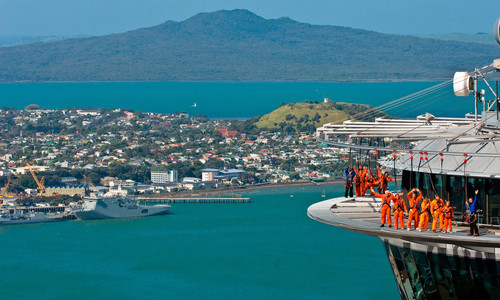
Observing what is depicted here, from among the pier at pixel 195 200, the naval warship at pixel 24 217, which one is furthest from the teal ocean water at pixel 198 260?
the pier at pixel 195 200

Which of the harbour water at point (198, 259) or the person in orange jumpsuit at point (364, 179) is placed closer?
the person in orange jumpsuit at point (364, 179)

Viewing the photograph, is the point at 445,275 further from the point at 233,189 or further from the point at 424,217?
the point at 233,189

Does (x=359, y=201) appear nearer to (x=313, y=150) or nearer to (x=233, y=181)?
(x=233, y=181)

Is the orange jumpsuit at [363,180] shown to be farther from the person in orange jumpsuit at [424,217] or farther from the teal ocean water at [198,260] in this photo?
the teal ocean water at [198,260]

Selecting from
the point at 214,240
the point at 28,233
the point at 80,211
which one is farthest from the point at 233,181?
the point at 214,240

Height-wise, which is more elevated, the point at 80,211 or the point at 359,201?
the point at 359,201

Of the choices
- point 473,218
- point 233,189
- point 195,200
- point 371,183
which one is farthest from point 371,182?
point 233,189

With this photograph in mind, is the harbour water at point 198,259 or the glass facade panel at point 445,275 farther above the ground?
the glass facade panel at point 445,275
